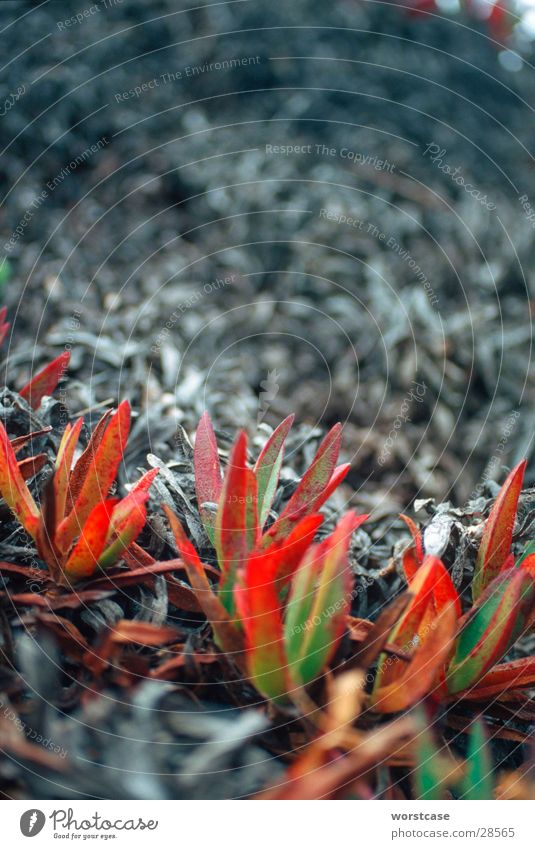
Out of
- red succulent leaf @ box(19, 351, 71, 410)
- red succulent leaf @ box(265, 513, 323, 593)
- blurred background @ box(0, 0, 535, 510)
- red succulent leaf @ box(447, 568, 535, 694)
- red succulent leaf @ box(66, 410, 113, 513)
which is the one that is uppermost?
blurred background @ box(0, 0, 535, 510)

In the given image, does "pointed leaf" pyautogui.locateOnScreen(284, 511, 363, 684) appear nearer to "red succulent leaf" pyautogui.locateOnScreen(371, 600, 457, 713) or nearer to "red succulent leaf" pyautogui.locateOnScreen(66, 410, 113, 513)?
"red succulent leaf" pyautogui.locateOnScreen(371, 600, 457, 713)

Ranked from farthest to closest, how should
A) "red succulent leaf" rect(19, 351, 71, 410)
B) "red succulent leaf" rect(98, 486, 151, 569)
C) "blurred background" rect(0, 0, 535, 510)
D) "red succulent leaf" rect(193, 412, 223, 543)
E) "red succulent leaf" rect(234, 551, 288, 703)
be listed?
"blurred background" rect(0, 0, 535, 510) < "red succulent leaf" rect(19, 351, 71, 410) < "red succulent leaf" rect(193, 412, 223, 543) < "red succulent leaf" rect(98, 486, 151, 569) < "red succulent leaf" rect(234, 551, 288, 703)

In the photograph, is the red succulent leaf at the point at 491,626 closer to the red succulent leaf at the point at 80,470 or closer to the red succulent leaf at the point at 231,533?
the red succulent leaf at the point at 231,533

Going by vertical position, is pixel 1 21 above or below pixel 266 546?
above

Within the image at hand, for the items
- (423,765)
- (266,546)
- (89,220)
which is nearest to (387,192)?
(89,220)

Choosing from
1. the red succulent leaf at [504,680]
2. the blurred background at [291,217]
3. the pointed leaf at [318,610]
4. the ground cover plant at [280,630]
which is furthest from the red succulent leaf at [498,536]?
the blurred background at [291,217]

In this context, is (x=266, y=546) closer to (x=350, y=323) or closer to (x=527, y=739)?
(x=527, y=739)

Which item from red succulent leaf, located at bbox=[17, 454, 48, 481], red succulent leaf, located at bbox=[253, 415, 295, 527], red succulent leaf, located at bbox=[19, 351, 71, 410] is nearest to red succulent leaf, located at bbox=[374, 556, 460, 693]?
red succulent leaf, located at bbox=[253, 415, 295, 527]
